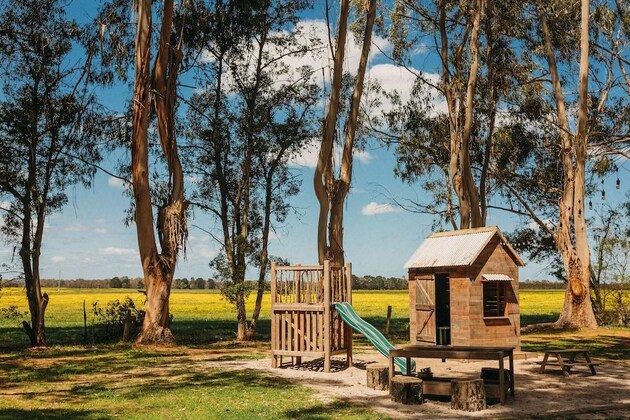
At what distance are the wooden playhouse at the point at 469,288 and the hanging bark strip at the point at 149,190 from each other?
7914 millimetres

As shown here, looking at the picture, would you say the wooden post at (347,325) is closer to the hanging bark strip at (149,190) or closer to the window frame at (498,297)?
the window frame at (498,297)

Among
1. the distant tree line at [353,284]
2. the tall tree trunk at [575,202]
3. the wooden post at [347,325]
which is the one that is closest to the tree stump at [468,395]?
the wooden post at [347,325]

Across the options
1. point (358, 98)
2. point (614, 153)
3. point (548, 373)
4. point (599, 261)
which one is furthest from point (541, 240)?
point (548, 373)

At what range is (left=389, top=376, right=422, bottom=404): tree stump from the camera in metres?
10.7

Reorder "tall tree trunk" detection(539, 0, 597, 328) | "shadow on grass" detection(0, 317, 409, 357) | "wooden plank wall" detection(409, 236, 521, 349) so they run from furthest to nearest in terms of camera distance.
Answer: "tall tree trunk" detection(539, 0, 597, 328), "shadow on grass" detection(0, 317, 409, 357), "wooden plank wall" detection(409, 236, 521, 349)

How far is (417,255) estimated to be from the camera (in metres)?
18.3

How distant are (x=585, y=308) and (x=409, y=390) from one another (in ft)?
65.0

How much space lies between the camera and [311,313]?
1477cm

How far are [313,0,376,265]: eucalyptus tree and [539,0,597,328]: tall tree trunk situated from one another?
33.1 ft

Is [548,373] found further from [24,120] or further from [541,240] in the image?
[541,240]

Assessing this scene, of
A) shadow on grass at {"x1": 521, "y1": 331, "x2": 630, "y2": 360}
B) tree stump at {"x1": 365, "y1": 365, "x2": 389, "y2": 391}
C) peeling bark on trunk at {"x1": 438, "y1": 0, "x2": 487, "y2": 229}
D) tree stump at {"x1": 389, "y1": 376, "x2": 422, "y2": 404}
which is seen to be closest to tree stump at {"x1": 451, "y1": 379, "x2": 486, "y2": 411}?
tree stump at {"x1": 389, "y1": 376, "x2": 422, "y2": 404}

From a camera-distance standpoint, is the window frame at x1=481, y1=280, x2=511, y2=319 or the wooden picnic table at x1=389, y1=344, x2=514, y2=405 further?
the window frame at x1=481, y1=280, x2=511, y2=319

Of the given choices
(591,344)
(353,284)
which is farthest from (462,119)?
(353,284)

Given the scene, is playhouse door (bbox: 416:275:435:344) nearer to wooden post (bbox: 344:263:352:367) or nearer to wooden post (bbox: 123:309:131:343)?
wooden post (bbox: 344:263:352:367)
